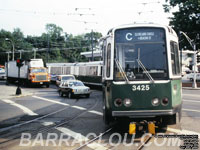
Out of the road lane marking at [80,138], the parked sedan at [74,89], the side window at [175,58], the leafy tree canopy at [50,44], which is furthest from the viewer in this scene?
the leafy tree canopy at [50,44]

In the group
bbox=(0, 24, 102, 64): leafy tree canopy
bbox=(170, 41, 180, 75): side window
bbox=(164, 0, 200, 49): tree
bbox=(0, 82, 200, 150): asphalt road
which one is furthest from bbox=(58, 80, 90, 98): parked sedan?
bbox=(0, 24, 102, 64): leafy tree canopy

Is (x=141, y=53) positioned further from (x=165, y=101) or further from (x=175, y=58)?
(x=165, y=101)

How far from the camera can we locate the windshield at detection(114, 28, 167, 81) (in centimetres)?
919

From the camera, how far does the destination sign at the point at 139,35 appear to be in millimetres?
9336

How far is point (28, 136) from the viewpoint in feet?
33.3

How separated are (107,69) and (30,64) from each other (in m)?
33.0

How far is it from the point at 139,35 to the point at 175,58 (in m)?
1.40

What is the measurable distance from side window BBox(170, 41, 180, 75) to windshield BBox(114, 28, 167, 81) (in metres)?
0.40

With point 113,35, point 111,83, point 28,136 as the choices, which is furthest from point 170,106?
point 28,136

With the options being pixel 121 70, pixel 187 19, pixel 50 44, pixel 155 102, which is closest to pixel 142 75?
pixel 121 70

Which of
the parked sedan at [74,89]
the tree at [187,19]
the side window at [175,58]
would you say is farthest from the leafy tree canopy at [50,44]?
the side window at [175,58]

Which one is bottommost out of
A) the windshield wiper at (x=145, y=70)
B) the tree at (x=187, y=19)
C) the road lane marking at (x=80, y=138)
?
the road lane marking at (x=80, y=138)

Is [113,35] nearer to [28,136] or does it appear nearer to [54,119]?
[28,136]

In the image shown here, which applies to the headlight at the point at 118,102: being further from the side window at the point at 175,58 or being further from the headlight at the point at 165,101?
the side window at the point at 175,58
